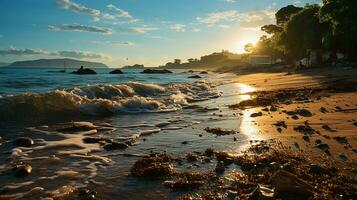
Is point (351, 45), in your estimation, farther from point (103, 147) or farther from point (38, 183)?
point (38, 183)

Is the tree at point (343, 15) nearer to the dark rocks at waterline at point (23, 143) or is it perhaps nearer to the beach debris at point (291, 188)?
the dark rocks at waterline at point (23, 143)

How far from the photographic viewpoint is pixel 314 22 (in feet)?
160

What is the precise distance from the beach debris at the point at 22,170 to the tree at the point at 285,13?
2927 inches

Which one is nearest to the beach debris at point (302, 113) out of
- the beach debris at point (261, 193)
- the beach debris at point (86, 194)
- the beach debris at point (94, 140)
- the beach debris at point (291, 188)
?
the beach debris at point (94, 140)

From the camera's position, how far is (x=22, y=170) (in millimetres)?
6223

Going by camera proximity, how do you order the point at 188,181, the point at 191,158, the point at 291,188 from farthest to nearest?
the point at 191,158 < the point at 188,181 < the point at 291,188

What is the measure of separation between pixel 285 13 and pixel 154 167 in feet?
253

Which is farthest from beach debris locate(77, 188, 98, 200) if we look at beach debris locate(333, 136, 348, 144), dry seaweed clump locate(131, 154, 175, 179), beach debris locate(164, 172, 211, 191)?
beach debris locate(333, 136, 348, 144)

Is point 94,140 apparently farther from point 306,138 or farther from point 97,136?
point 306,138

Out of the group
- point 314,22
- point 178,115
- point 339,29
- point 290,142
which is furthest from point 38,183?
point 314,22

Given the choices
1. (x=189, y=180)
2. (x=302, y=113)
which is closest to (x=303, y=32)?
(x=302, y=113)

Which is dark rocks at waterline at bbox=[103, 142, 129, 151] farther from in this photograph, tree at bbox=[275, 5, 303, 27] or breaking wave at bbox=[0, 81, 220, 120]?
tree at bbox=[275, 5, 303, 27]

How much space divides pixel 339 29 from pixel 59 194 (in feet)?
111

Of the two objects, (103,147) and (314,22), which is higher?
(314,22)
